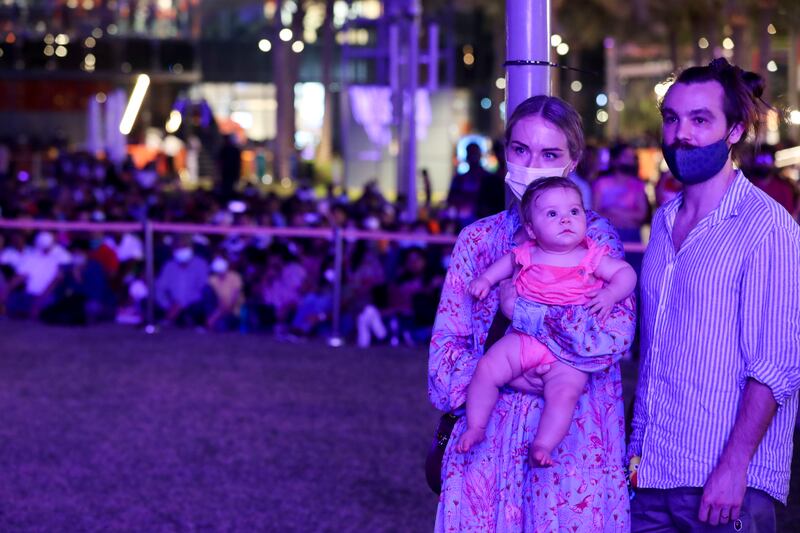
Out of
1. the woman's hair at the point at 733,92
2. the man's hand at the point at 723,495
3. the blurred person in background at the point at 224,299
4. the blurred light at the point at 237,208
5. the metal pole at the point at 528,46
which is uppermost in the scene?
the metal pole at the point at 528,46

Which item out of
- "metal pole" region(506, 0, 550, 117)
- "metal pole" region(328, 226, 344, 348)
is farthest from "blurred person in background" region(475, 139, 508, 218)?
"metal pole" region(506, 0, 550, 117)

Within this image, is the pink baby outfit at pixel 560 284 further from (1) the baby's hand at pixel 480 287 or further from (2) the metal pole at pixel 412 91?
(2) the metal pole at pixel 412 91

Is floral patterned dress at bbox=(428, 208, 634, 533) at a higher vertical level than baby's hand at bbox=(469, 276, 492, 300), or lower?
lower

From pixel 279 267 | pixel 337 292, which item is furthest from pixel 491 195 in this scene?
pixel 279 267

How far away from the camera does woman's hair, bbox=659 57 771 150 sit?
3.66 meters

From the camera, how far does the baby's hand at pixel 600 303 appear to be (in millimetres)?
3600

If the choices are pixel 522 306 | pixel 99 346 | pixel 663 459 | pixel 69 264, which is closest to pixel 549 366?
pixel 522 306

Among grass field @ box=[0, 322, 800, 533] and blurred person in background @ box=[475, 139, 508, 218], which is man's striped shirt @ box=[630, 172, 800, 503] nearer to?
grass field @ box=[0, 322, 800, 533]

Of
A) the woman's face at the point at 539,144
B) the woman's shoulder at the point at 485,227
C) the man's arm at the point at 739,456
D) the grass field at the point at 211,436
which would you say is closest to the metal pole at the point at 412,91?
the grass field at the point at 211,436

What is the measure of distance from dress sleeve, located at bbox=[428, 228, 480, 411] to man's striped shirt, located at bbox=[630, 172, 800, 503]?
499 millimetres

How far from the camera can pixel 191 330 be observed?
45.8 feet

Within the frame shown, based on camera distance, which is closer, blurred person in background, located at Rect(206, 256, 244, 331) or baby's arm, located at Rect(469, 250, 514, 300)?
baby's arm, located at Rect(469, 250, 514, 300)

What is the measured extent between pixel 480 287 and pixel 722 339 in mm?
652

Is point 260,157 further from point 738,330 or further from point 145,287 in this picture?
point 738,330
